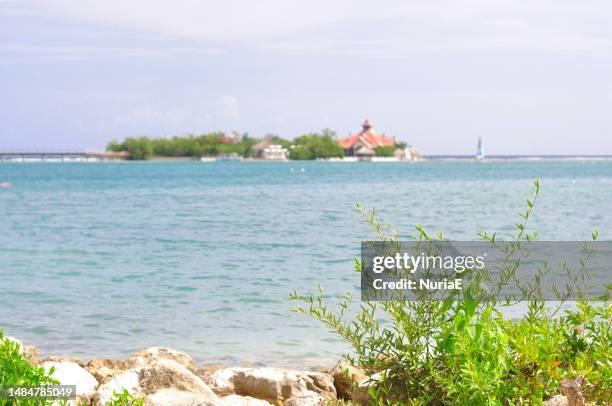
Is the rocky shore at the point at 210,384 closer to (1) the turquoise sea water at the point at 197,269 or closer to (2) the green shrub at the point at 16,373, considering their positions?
(2) the green shrub at the point at 16,373

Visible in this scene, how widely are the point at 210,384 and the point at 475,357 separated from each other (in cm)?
347

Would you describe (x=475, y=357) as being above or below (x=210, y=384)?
above

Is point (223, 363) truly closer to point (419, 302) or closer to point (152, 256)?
point (419, 302)

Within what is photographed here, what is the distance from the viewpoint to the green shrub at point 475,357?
4223 mm

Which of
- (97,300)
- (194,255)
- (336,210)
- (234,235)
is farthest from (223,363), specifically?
(336,210)

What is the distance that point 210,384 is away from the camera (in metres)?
7.13

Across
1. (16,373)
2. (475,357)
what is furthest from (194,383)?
(475,357)

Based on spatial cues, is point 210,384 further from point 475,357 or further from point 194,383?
point 475,357

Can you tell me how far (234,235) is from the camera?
82.7 feet

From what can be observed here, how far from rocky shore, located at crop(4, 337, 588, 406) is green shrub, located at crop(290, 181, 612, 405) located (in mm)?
162

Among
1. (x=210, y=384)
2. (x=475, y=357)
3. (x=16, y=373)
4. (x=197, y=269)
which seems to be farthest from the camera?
(x=197, y=269)

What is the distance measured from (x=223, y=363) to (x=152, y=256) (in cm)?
1128

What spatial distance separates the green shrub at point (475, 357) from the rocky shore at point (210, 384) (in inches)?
6.4

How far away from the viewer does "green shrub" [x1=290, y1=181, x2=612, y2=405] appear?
4.22 metres
